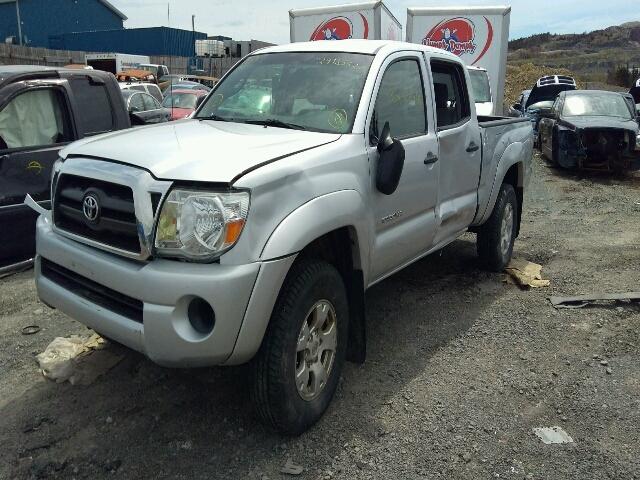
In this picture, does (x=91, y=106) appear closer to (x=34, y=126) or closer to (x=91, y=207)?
(x=34, y=126)

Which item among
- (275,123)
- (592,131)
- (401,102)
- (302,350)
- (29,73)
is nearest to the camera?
(302,350)

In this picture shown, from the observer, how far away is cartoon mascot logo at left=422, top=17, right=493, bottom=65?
43.5 feet

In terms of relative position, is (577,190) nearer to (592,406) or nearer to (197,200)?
(592,406)

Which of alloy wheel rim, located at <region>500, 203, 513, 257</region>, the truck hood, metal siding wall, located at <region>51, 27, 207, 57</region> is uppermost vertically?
metal siding wall, located at <region>51, 27, 207, 57</region>

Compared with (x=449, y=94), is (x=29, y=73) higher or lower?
higher

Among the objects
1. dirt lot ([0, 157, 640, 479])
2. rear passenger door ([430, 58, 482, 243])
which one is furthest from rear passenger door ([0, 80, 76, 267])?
rear passenger door ([430, 58, 482, 243])

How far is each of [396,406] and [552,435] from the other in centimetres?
83

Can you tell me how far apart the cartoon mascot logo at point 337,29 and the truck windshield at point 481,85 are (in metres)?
2.44

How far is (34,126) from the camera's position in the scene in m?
5.42

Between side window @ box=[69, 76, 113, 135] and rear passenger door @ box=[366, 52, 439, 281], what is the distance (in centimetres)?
318

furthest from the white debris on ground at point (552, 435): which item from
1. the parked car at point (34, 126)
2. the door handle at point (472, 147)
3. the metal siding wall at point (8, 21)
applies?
the metal siding wall at point (8, 21)

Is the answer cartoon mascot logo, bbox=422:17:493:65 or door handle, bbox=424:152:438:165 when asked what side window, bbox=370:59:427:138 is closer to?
door handle, bbox=424:152:438:165

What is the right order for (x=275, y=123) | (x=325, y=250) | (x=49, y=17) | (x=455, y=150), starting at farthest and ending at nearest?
(x=49, y=17) < (x=455, y=150) < (x=275, y=123) < (x=325, y=250)

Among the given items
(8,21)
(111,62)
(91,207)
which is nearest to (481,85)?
(91,207)
